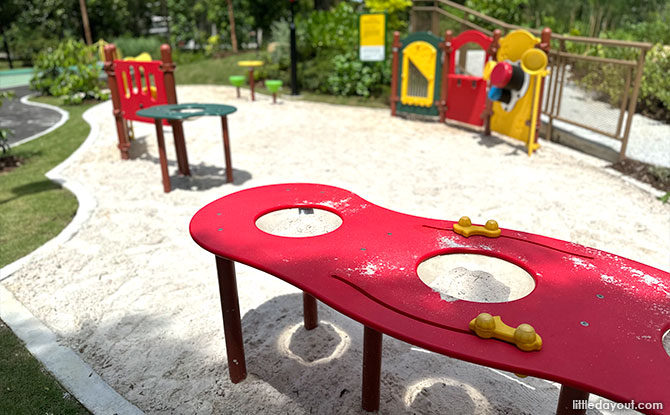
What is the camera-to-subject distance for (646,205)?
17.2 feet

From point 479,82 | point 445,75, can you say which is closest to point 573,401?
point 479,82

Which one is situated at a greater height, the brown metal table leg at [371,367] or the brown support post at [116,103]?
the brown support post at [116,103]

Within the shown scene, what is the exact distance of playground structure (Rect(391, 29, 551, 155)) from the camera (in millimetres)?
7000

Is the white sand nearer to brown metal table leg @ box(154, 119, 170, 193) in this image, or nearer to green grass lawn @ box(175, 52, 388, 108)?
brown metal table leg @ box(154, 119, 170, 193)

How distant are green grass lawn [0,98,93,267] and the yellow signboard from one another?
243 inches

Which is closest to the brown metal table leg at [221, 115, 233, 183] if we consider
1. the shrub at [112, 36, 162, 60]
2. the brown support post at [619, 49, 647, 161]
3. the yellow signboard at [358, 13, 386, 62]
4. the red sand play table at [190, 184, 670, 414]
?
the red sand play table at [190, 184, 670, 414]

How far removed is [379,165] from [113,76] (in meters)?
3.84

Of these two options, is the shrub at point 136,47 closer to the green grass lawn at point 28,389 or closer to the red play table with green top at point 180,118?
the red play table with green top at point 180,118

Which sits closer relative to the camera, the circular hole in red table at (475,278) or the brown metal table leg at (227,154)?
the circular hole in red table at (475,278)

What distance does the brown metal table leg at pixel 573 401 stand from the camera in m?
1.97

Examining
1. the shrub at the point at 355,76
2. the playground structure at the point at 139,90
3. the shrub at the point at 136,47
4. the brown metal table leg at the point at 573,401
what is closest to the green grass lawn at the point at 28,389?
the brown metal table leg at the point at 573,401

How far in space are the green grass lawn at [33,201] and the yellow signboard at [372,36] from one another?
243 inches

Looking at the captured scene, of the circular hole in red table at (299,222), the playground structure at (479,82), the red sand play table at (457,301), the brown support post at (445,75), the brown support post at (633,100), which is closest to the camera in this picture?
the red sand play table at (457,301)

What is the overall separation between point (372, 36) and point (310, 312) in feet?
29.1
